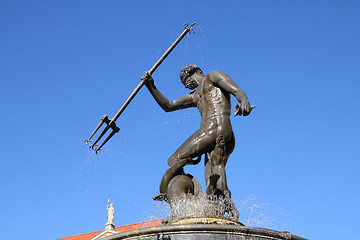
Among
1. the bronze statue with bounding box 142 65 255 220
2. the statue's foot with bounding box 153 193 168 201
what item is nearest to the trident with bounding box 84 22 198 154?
the bronze statue with bounding box 142 65 255 220

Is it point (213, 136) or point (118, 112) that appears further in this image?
point (118, 112)

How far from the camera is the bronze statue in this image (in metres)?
6.72

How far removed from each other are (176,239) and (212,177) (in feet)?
3.47

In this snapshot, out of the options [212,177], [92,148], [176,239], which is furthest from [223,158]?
[92,148]

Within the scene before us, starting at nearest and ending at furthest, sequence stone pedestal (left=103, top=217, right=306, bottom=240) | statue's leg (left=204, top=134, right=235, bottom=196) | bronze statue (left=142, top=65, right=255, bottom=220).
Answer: stone pedestal (left=103, top=217, right=306, bottom=240)
bronze statue (left=142, top=65, right=255, bottom=220)
statue's leg (left=204, top=134, right=235, bottom=196)

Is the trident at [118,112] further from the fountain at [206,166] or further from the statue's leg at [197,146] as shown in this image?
the statue's leg at [197,146]

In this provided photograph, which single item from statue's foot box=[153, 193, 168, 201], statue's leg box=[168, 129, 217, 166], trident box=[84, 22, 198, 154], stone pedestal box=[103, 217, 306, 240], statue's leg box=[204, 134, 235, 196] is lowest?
stone pedestal box=[103, 217, 306, 240]

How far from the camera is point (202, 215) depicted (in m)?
6.22

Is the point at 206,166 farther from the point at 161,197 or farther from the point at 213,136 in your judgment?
the point at 161,197

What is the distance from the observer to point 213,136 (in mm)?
6980

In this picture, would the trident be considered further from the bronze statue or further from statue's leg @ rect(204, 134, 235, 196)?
statue's leg @ rect(204, 134, 235, 196)

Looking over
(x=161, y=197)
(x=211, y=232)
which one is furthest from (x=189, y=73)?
(x=211, y=232)

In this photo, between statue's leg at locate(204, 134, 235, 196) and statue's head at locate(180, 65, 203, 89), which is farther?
statue's head at locate(180, 65, 203, 89)

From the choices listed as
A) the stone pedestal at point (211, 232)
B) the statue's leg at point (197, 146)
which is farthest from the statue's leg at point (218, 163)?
the stone pedestal at point (211, 232)
